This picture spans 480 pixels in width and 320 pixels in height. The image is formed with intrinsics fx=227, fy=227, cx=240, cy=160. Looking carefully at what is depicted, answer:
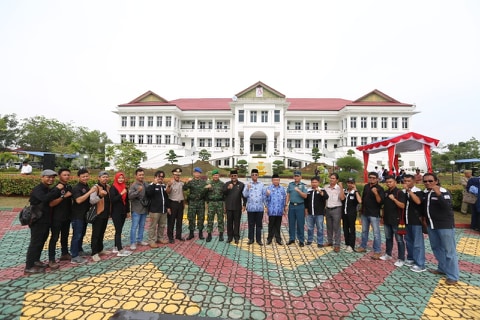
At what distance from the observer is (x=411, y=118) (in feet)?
96.1

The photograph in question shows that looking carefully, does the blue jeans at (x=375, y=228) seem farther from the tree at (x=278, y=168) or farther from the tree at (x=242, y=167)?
the tree at (x=242, y=167)

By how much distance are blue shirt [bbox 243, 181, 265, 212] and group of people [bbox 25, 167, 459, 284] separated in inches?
0.9

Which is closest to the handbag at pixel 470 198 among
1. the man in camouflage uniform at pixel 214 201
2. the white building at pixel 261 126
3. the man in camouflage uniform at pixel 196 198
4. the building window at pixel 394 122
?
the man in camouflage uniform at pixel 214 201

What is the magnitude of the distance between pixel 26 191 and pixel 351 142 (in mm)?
31928

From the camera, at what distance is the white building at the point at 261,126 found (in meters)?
28.6

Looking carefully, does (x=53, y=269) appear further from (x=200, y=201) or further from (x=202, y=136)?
(x=202, y=136)

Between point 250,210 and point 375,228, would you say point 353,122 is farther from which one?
point 250,210

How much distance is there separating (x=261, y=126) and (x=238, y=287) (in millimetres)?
26462

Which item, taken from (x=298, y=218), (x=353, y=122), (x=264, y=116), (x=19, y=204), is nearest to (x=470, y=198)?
(x=298, y=218)

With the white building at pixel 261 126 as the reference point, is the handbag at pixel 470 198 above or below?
below

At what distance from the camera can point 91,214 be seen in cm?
409

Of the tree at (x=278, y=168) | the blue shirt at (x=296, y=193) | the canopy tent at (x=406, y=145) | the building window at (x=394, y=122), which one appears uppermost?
the building window at (x=394, y=122)

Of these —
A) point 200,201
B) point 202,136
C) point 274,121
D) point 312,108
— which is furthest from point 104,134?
point 200,201

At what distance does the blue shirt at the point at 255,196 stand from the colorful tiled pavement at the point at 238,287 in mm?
951
